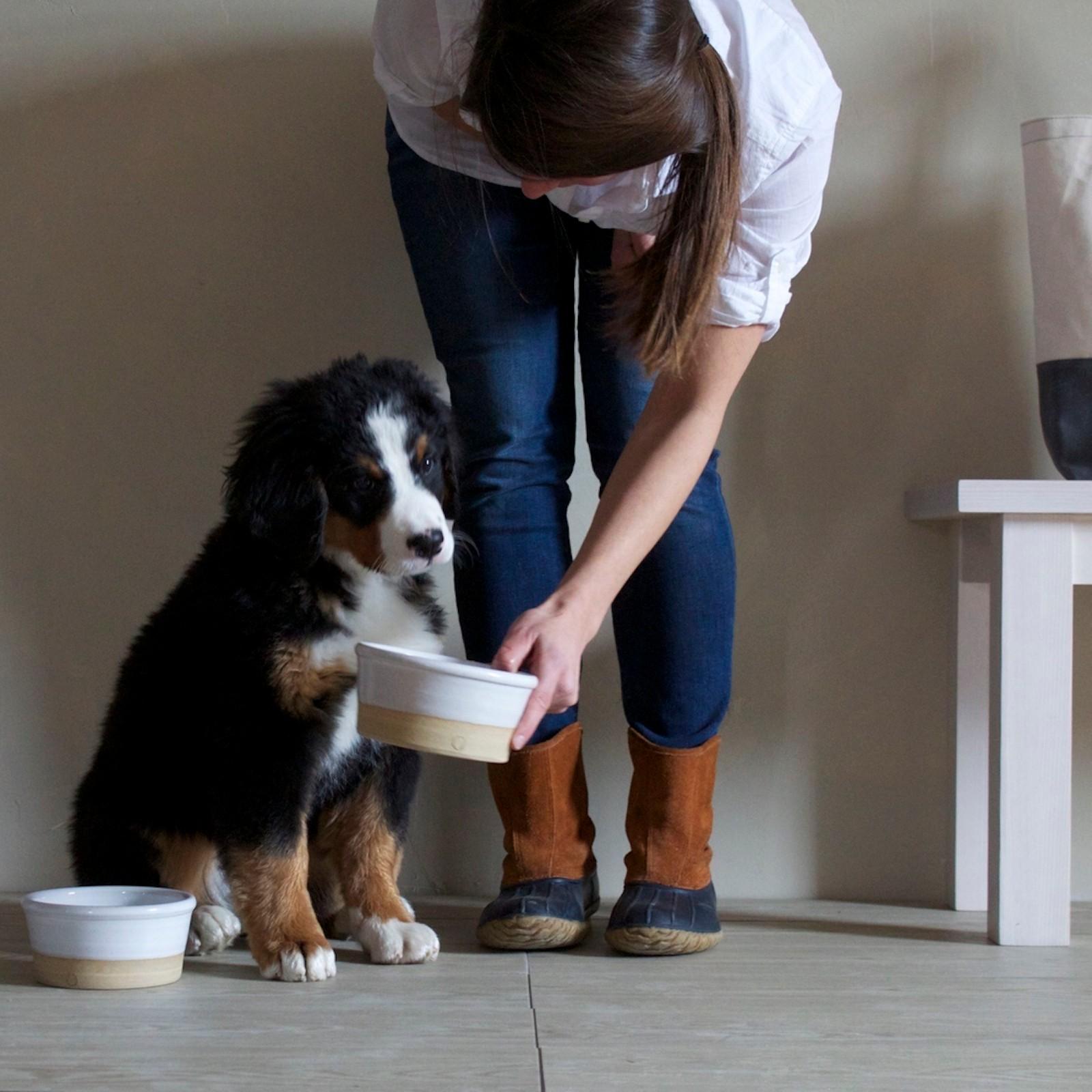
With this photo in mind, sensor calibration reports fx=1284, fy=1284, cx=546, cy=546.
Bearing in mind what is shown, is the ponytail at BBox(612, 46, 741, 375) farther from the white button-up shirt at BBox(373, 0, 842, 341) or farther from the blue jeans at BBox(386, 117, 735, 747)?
the blue jeans at BBox(386, 117, 735, 747)

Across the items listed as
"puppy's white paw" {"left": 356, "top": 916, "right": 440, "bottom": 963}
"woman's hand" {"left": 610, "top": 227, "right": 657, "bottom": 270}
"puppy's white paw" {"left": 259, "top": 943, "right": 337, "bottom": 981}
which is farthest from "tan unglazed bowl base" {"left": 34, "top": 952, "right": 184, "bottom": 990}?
"woman's hand" {"left": 610, "top": 227, "right": 657, "bottom": 270}

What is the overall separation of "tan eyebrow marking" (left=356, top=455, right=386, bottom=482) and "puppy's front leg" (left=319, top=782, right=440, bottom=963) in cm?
39

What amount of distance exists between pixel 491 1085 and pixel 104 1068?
0.34 m

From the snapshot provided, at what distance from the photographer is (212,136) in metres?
1.93

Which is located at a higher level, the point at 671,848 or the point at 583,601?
the point at 583,601

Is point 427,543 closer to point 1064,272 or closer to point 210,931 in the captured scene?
point 210,931

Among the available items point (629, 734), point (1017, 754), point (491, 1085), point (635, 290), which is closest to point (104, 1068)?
point (491, 1085)

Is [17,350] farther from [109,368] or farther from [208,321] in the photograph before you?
[208,321]

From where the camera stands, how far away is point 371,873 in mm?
1543

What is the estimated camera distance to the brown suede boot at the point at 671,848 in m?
1.55

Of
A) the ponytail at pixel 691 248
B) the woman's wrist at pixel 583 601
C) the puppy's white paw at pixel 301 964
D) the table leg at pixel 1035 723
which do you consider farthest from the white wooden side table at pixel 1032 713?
the puppy's white paw at pixel 301 964

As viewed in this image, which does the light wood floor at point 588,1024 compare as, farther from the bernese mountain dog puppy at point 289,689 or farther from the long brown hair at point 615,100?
the long brown hair at point 615,100

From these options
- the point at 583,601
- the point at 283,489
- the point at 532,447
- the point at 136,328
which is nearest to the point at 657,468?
the point at 583,601

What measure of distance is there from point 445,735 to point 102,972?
518 mm
